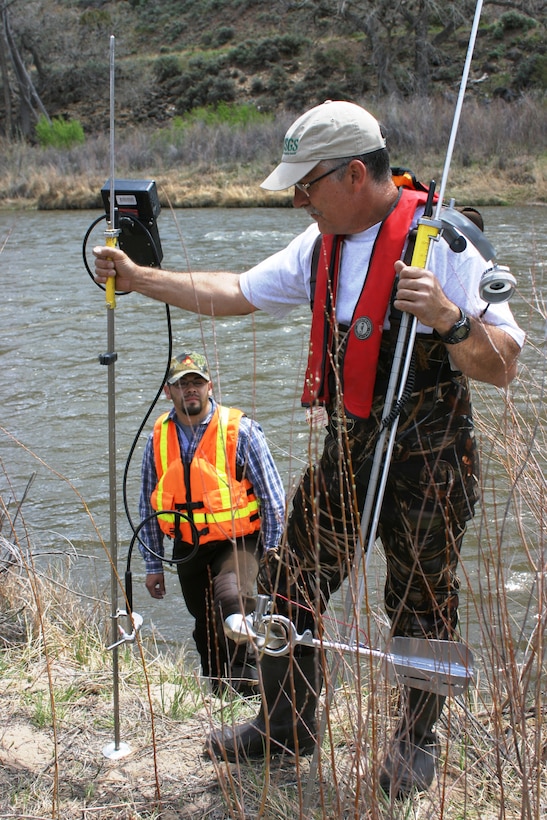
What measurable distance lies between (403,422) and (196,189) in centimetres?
2463

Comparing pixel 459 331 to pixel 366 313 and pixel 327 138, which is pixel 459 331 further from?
pixel 327 138

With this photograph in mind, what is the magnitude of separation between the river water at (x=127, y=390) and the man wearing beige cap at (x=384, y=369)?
0.34 metres

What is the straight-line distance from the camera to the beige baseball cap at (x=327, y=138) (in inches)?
98.8

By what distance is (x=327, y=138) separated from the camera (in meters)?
2.51

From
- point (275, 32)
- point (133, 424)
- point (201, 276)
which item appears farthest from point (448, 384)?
point (275, 32)

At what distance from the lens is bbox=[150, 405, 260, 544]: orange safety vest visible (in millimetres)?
4617

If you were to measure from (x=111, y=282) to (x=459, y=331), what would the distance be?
3.55 feet

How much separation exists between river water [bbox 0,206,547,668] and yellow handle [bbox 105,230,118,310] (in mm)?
376

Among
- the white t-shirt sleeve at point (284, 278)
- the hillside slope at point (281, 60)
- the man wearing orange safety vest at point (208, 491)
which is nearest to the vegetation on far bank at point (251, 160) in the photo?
the hillside slope at point (281, 60)

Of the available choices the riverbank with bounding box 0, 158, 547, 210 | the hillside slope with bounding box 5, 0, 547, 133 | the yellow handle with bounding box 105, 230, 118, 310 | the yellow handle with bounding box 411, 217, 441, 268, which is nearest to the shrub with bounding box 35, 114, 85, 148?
the riverbank with bounding box 0, 158, 547, 210

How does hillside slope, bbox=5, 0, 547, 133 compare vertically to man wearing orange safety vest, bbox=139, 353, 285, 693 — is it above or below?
above

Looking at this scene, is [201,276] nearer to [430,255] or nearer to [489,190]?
[430,255]

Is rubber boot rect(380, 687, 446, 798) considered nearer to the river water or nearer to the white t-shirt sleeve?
the river water

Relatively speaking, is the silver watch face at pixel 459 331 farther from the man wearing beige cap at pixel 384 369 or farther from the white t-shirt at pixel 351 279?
the white t-shirt at pixel 351 279
